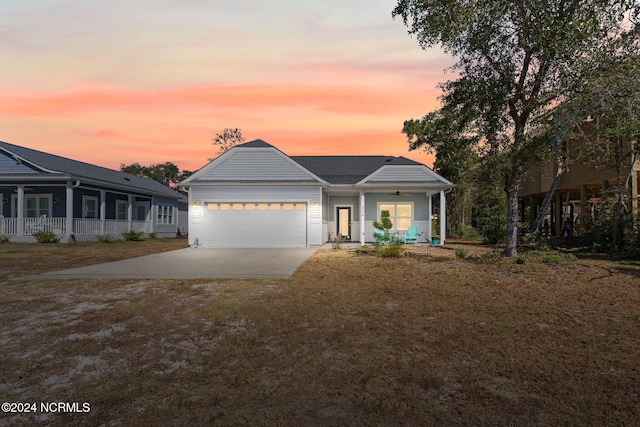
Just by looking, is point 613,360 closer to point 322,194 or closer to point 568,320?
point 568,320

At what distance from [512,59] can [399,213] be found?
31.9ft

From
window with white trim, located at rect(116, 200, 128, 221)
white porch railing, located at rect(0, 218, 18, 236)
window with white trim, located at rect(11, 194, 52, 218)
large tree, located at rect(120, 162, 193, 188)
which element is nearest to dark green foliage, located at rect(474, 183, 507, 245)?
window with white trim, located at rect(116, 200, 128, 221)

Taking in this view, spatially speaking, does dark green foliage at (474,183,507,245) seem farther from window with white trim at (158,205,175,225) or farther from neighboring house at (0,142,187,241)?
window with white trim at (158,205,175,225)

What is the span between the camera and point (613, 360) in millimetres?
4020

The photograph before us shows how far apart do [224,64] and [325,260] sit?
25.2ft

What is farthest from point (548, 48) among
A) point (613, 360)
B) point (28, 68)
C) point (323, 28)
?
point (28, 68)

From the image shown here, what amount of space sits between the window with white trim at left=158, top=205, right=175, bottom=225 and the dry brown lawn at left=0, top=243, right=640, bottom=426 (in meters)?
24.1

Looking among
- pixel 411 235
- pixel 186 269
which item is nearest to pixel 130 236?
pixel 186 269

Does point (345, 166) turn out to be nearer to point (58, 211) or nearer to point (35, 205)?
point (58, 211)

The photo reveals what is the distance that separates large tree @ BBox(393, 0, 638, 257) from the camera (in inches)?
396

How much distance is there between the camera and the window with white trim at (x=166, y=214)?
30953 mm

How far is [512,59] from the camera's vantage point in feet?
41.2

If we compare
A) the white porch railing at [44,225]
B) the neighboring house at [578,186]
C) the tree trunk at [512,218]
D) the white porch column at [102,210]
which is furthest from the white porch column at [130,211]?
the neighboring house at [578,186]

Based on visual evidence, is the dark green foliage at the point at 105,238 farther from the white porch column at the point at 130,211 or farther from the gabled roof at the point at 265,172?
the gabled roof at the point at 265,172
